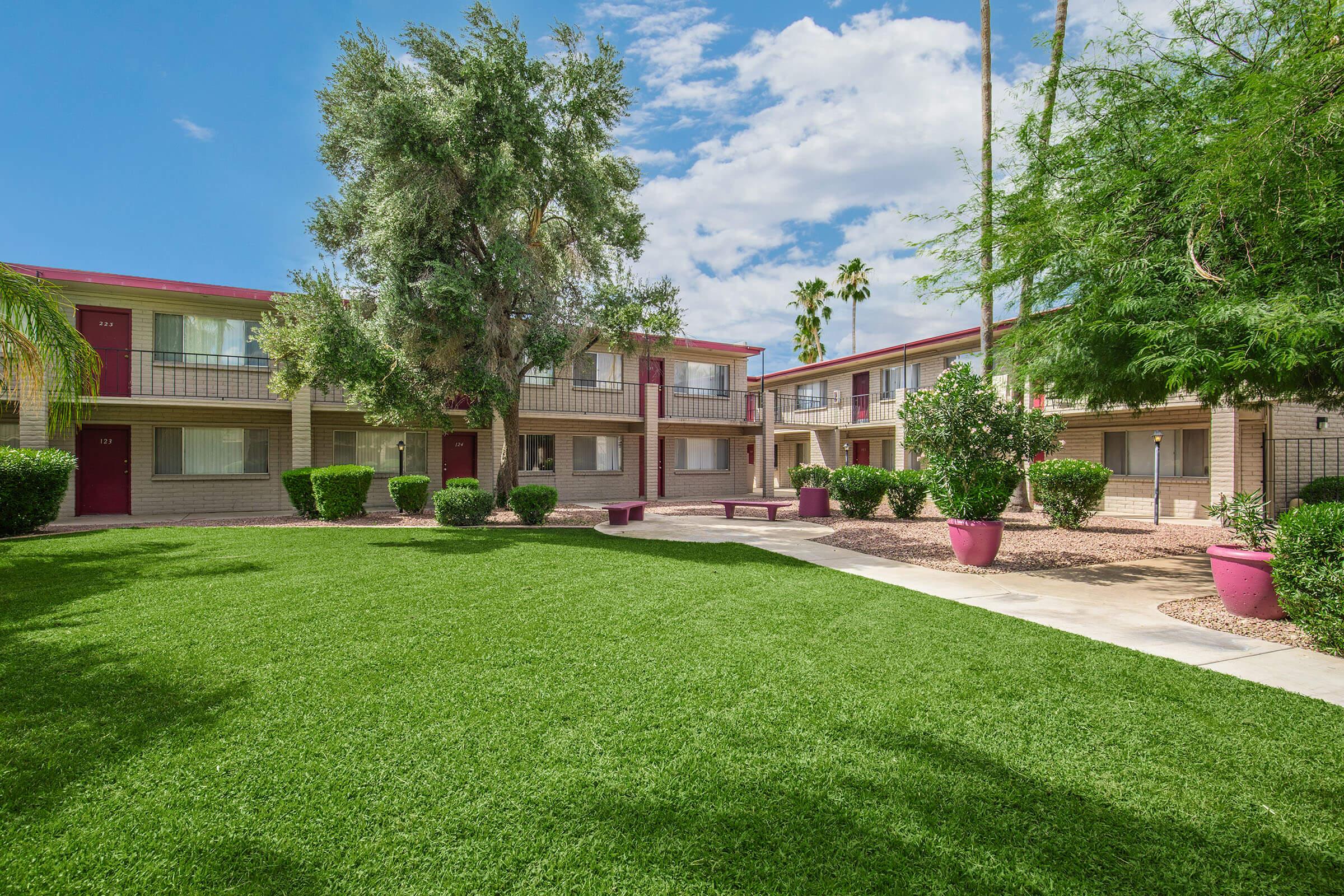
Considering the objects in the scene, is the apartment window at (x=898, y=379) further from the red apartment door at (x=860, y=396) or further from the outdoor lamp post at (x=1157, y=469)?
the outdoor lamp post at (x=1157, y=469)

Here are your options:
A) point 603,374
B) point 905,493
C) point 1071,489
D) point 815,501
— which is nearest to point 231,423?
A: point 603,374

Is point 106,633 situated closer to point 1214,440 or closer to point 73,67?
point 73,67

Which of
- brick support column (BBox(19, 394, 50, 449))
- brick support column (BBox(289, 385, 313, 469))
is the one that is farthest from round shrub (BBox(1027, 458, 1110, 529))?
brick support column (BBox(19, 394, 50, 449))

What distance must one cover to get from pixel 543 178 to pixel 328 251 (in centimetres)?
626

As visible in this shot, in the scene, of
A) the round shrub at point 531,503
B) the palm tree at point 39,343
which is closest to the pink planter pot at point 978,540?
the round shrub at point 531,503

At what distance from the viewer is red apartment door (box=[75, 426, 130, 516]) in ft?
55.0

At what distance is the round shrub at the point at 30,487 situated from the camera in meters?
11.9

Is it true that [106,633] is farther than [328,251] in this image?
No

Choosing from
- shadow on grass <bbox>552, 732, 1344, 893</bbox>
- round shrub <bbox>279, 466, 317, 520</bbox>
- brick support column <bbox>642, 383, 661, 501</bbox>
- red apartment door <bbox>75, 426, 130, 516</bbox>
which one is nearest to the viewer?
shadow on grass <bbox>552, 732, 1344, 893</bbox>

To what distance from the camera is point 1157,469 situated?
640 inches

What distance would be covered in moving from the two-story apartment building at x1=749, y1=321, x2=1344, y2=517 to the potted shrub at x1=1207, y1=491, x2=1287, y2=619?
4.50 metres

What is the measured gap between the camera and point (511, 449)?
16.6m

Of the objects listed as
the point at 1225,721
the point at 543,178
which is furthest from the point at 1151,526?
the point at 543,178

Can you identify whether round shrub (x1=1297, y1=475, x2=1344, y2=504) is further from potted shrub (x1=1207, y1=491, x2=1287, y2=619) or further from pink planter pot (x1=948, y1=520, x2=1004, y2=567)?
potted shrub (x1=1207, y1=491, x2=1287, y2=619)
